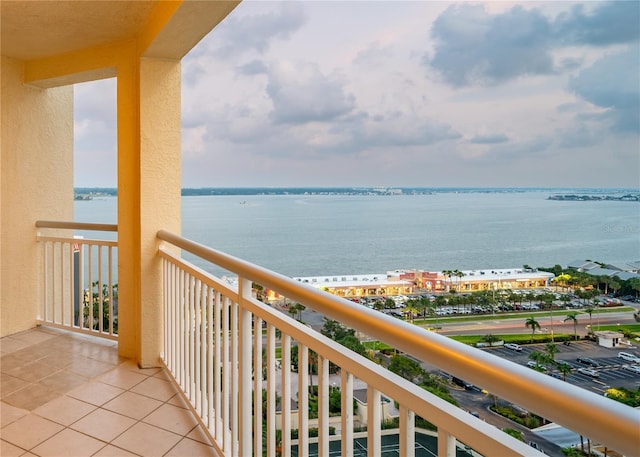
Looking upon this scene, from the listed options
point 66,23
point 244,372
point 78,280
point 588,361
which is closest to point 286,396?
point 244,372

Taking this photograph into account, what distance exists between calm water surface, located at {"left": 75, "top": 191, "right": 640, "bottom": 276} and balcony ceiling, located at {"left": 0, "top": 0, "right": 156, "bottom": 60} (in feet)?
5.73

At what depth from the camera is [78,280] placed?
4.23 meters

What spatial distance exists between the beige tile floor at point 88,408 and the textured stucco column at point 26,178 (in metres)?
0.63

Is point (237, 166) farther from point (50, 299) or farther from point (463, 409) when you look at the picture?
point (463, 409)

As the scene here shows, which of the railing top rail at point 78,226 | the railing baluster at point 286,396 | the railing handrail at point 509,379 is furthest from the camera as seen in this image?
the railing top rail at point 78,226

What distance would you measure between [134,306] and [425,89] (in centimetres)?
274

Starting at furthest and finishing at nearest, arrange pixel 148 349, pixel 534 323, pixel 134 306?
1. pixel 134 306
2. pixel 148 349
3. pixel 534 323

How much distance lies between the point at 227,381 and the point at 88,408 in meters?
1.21

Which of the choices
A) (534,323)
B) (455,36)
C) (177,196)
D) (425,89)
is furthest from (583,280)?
(177,196)

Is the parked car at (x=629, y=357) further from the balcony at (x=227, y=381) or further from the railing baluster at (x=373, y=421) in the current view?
the railing baluster at (x=373, y=421)

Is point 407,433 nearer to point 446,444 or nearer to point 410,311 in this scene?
point 446,444

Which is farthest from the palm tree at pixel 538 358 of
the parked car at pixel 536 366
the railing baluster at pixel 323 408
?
the railing baluster at pixel 323 408

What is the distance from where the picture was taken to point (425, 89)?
2.11m

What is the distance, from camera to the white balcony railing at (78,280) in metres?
3.79
